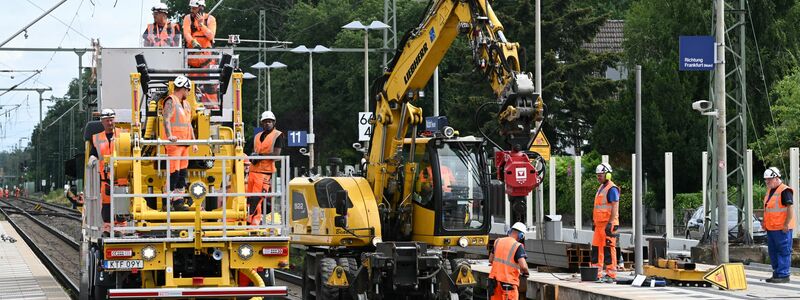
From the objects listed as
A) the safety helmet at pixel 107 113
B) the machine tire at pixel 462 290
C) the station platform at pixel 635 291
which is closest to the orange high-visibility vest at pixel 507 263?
the machine tire at pixel 462 290

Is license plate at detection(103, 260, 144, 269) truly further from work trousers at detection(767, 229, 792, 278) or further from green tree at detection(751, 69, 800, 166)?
green tree at detection(751, 69, 800, 166)

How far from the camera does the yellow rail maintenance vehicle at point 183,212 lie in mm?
16125

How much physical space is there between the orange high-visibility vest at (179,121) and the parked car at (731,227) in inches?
673

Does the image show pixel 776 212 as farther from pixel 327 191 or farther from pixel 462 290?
pixel 327 191

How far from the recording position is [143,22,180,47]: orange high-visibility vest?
20.5 meters

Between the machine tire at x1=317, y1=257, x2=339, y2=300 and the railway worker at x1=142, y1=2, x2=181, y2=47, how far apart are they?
3671 millimetres

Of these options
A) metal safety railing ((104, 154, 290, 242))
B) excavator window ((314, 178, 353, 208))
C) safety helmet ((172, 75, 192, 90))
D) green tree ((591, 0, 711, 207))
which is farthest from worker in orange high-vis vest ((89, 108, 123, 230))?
green tree ((591, 0, 711, 207))

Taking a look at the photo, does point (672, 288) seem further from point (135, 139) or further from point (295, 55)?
point (295, 55)

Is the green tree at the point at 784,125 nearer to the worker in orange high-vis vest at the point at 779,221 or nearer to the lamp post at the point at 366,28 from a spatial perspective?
the lamp post at the point at 366,28

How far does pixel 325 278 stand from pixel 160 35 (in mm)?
4055

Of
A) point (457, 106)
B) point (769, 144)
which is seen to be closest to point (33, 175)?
point (457, 106)

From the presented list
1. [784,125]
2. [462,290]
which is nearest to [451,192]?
[462,290]

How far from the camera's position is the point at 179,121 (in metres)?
17.5

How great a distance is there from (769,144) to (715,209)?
1433 cm
